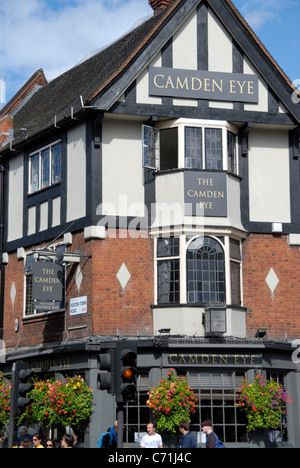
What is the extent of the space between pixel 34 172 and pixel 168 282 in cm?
645

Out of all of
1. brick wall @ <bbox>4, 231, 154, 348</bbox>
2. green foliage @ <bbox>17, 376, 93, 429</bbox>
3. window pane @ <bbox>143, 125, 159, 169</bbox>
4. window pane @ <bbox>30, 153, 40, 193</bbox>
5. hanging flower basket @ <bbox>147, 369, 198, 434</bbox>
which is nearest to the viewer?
hanging flower basket @ <bbox>147, 369, 198, 434</bbox>

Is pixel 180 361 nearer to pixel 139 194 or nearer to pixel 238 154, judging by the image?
pixel 139 194

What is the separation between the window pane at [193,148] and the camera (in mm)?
23250

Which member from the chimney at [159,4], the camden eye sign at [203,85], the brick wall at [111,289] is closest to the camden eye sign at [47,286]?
the brick wall at [111,289]

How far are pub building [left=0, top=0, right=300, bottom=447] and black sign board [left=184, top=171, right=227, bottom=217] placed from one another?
0.04 m

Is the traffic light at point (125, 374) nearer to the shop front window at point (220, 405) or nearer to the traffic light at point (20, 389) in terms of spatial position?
the traffic light at point (20, 389)

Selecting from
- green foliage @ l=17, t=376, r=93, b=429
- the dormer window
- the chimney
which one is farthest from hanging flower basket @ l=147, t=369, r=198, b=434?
the chimney

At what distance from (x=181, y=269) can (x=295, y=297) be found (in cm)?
374

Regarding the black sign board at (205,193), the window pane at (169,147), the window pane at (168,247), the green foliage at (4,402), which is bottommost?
the green foliage at (4,402)

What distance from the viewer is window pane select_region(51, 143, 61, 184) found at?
81.4 feet

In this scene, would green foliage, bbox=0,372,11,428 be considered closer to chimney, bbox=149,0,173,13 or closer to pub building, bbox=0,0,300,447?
pub building, bbox=0,0,300,447

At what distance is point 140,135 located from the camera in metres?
23.6

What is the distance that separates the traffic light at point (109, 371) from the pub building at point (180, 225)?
281 inches
